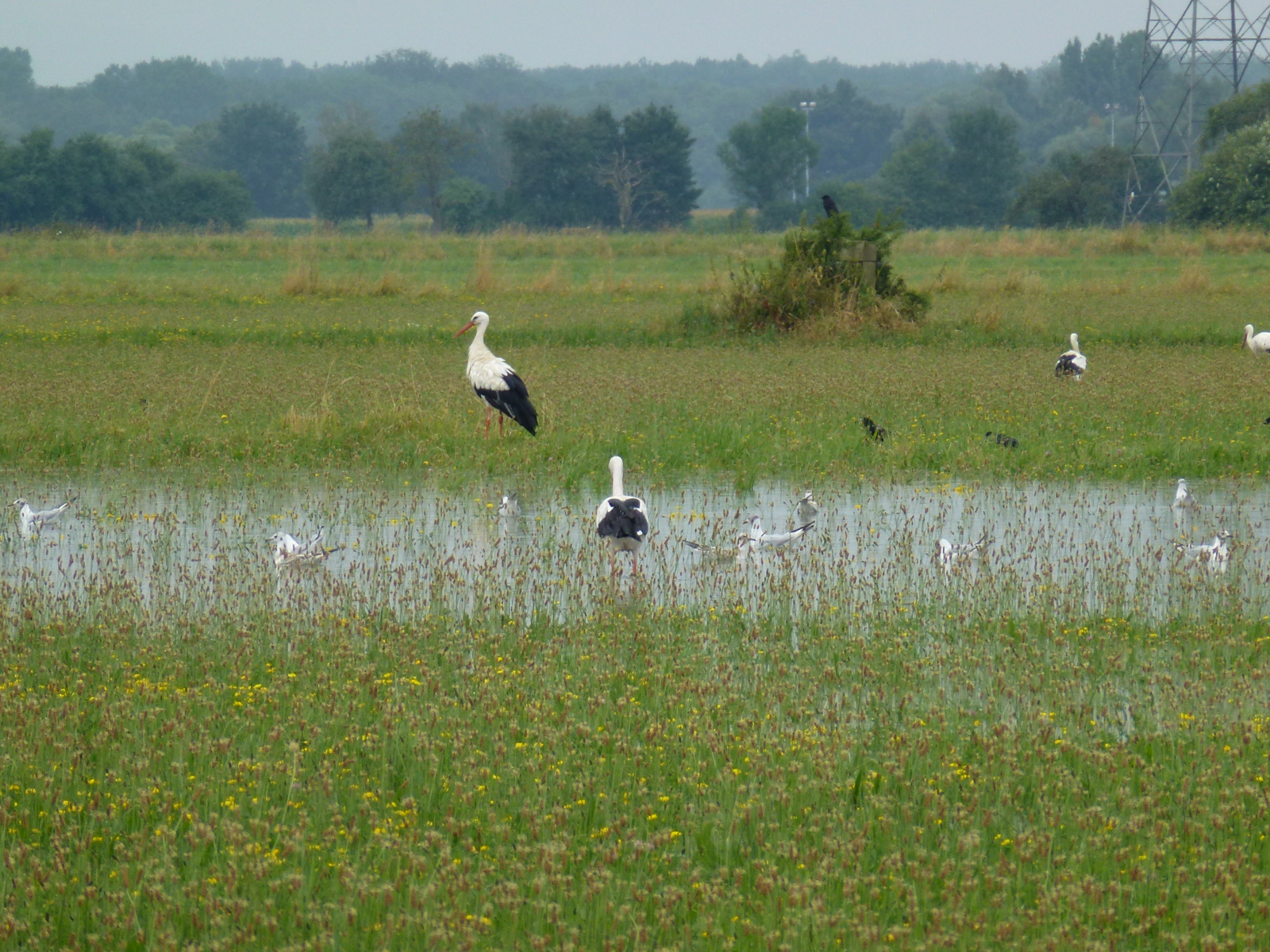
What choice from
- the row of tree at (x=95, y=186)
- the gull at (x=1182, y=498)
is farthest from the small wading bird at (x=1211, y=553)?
the row of tree at (x=95, y=186)

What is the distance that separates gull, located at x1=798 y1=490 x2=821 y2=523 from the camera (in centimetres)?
952

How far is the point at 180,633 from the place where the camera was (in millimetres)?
6609

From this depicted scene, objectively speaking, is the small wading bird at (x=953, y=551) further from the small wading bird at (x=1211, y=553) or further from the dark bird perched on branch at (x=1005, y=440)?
the dark bird perched on branch at (x=1005, y=440)

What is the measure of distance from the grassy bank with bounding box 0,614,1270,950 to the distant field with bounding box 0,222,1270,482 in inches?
198

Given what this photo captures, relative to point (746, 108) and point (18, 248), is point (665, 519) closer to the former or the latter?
point (18, 248)

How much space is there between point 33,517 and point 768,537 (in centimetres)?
481

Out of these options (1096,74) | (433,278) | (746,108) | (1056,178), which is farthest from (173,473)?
(746,108)

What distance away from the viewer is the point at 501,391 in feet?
41.9

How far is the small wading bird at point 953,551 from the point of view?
7953 millimetres

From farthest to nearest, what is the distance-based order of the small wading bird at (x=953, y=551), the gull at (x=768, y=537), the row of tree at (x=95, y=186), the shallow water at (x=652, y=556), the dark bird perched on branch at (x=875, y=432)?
the row of tree at (x=95, y=186)
the dark bird perched on branch at (x=875, y=432)
the gull at (x=768, y=537)
the small wading bird at (x=953, y=551)
the shallow water at (x=652, y=556)

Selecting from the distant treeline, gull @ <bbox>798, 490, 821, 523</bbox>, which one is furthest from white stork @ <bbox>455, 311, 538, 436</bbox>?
the distant treeline

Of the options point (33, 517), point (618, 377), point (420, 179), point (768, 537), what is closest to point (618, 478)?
point (768, 537)

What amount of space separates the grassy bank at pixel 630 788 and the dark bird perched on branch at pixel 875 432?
5679 mm

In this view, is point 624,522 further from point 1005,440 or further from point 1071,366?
point 1071,366
